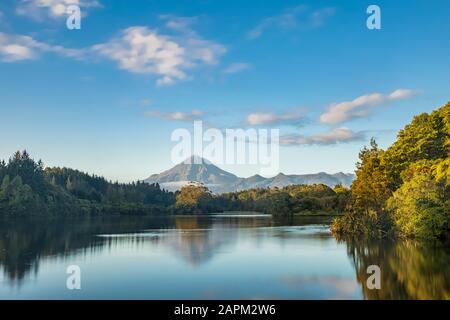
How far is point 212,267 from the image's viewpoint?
88.8 feet

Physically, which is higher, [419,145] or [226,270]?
[419,145]

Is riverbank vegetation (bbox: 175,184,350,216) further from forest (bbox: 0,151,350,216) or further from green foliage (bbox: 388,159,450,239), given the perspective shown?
green foliage (bbox: 388,159,450,239)

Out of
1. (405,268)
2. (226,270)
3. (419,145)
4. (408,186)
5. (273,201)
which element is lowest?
(226,270)

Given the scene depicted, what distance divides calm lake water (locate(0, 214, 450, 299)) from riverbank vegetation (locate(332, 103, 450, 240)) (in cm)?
251

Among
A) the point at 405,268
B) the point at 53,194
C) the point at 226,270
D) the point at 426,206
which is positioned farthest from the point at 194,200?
the point at 405,268

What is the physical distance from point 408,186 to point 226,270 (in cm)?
1834

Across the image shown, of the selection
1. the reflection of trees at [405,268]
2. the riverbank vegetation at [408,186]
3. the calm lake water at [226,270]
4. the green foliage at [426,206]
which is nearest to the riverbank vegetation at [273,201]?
the riverbank vegetation at [408,186]

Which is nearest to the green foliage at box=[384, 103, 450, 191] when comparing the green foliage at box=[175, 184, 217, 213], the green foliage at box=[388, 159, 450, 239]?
the green foliage at box=[388, 159, 450, 239]

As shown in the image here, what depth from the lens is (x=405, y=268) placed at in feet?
79.4

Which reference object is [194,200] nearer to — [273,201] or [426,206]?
[273,201]

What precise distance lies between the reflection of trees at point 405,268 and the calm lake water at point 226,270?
4 centimetres

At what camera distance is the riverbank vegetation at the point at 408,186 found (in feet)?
116
